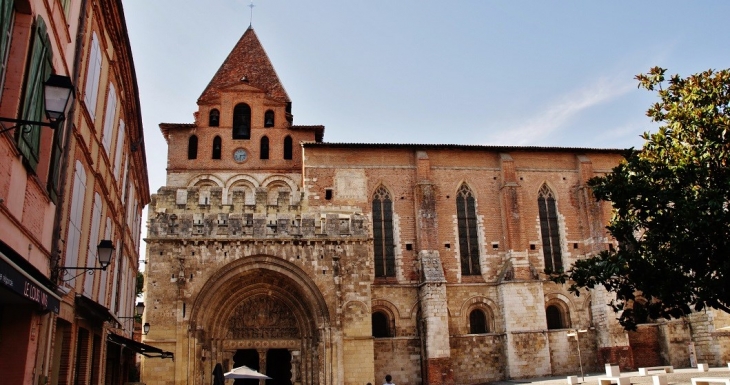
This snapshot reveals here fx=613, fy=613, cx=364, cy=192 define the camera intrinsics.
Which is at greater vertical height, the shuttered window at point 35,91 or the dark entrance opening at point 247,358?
the shuttered window at point 35,91

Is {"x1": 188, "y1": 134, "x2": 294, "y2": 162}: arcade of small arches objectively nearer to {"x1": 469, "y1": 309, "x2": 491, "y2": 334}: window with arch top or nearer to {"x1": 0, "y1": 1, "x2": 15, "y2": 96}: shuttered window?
{"x1": 469, "y1": 309, "x2": 491, "y2": 334}: window with arch top

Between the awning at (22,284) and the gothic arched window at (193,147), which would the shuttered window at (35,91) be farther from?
the gothic arched window at (193,147)

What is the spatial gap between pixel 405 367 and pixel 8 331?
67.0 ft

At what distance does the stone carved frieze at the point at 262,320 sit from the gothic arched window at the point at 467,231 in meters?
9.19

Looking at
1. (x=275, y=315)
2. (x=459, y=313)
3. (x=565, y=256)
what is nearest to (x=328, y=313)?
(x=275, y=315)

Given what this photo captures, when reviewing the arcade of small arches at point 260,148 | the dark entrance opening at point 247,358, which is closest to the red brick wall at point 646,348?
the dark entrance opening at point 247,358

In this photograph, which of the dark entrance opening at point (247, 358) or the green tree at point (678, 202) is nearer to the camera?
the green tree at point (678, 202)

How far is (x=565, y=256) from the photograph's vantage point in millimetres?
30062

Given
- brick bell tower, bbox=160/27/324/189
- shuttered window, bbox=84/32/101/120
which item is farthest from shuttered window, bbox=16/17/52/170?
brick bell tower, bbox=160/27/324/189

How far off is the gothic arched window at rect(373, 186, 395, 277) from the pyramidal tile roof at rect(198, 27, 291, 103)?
807 centimetres

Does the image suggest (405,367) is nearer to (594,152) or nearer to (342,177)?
(342,177)

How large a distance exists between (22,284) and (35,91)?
9.07 feet

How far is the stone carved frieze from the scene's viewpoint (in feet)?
79.2

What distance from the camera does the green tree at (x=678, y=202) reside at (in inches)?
457
